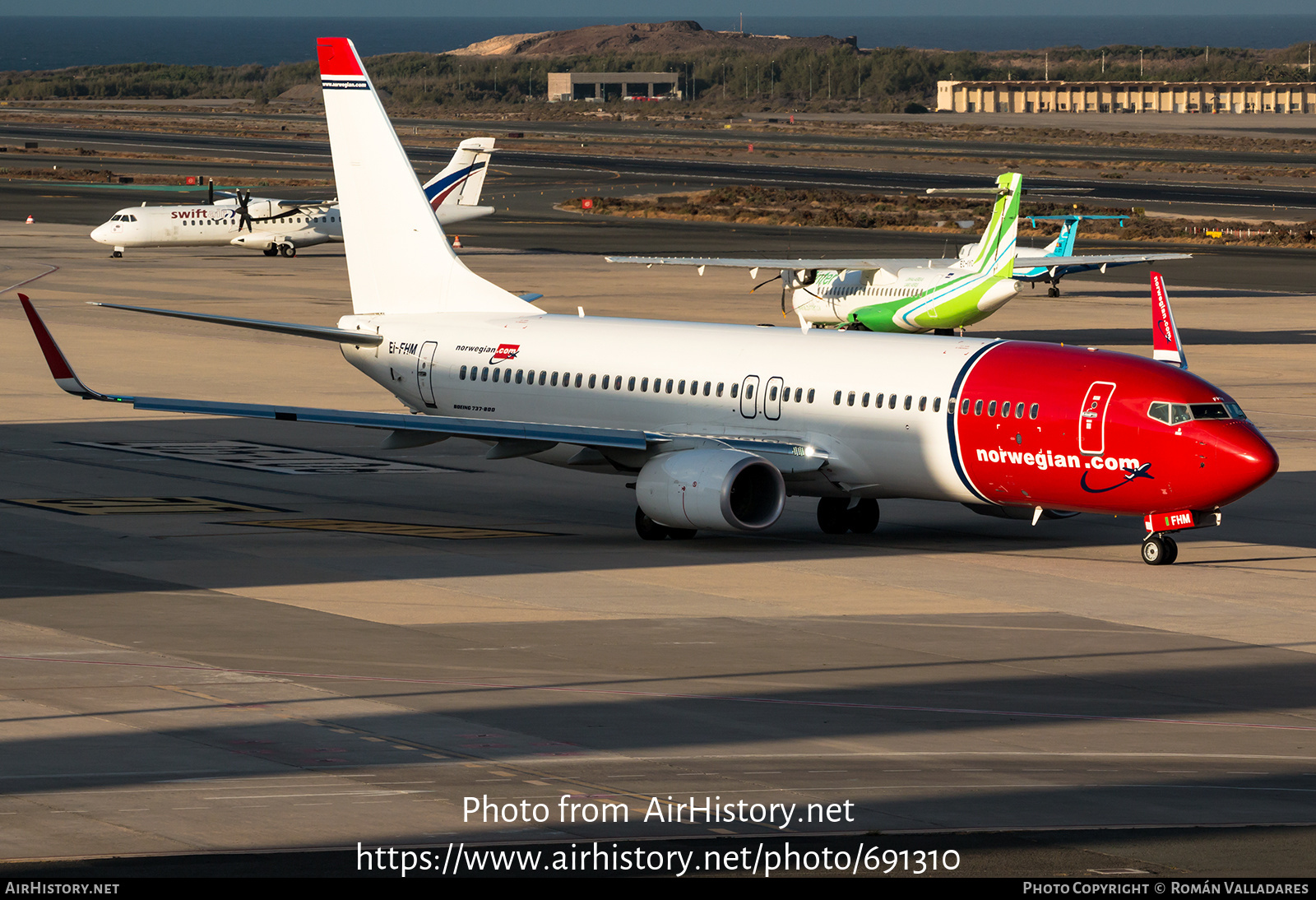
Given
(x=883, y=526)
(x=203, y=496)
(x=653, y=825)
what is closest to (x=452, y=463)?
(x=203, y=496)

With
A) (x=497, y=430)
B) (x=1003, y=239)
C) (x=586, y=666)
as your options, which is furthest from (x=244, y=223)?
(x=586, y=666)

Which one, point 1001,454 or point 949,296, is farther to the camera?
point 949,296

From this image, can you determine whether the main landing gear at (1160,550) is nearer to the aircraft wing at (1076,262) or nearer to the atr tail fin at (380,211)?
the atr tail fin at (380,211)

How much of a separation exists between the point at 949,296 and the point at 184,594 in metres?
36.7

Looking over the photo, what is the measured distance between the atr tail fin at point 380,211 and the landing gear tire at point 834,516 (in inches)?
332

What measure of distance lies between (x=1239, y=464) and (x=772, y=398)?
26.8 ft

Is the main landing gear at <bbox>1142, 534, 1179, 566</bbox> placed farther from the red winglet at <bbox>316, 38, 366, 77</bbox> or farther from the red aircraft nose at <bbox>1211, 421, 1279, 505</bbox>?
the red winglet at <bbox>316, 38, 366, 77</bbox>

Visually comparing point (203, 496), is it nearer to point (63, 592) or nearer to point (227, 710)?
point (63, 592)

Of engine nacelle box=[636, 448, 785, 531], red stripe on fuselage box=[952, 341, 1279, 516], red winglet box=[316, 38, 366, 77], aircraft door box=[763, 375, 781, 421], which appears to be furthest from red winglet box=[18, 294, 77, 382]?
red stripe on fuselage box=[952, 341, 1279, 516]

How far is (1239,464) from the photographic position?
30375mm

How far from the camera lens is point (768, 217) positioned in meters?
122

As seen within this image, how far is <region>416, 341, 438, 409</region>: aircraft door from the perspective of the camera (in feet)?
127

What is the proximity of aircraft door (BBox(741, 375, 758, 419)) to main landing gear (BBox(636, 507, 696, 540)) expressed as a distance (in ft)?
7.78

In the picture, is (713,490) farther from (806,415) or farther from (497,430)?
(497,430)
